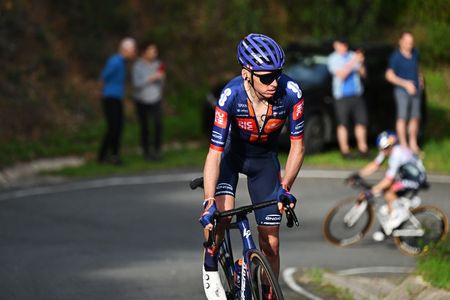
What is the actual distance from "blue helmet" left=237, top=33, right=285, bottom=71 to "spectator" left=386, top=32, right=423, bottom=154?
11071 mm

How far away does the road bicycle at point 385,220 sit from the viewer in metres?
12.1

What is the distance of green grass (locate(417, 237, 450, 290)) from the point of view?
9102 mm

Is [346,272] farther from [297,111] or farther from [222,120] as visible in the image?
[222,120]

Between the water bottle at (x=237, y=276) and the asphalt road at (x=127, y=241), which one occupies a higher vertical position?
the water bottle at (x=237, y=276)

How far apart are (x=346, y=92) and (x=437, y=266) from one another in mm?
9303

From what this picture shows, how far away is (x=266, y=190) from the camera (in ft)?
25.5

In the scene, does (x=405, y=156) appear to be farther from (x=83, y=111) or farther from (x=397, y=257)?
(x=83, y=111)

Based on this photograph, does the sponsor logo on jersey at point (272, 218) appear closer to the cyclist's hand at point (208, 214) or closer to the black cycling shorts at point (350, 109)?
the cyclist's hand at point (208, 214)

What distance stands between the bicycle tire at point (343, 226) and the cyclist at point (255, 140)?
474 cm

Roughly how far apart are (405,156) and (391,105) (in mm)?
8480

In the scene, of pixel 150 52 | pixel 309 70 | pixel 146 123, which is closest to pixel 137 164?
pixel 146 123

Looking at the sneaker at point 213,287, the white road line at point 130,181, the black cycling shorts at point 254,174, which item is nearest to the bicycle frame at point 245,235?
the sneaker at point 213,287

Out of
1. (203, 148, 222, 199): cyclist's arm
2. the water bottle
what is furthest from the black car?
(203, 148, 222, 199): cyclist's arm

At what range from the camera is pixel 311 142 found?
19.3 m
